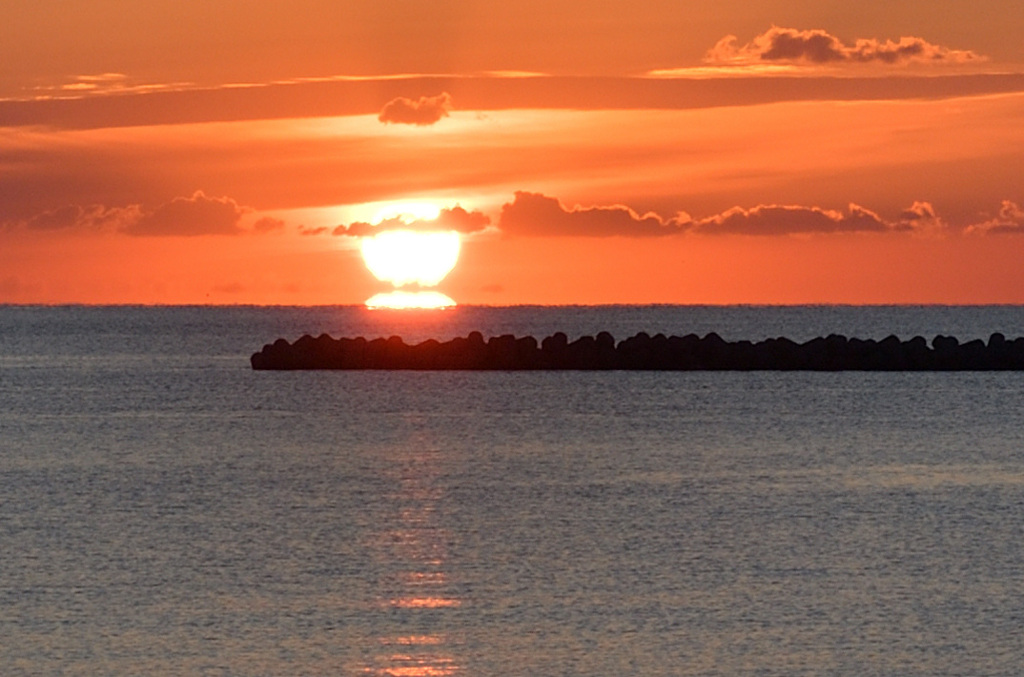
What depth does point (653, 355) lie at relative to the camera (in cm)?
7706

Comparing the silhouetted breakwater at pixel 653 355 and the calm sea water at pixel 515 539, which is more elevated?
the silhouetted breakwater at pixel 653 355

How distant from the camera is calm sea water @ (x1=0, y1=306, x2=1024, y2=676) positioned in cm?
1934

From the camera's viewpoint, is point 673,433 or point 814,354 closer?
point 673,433

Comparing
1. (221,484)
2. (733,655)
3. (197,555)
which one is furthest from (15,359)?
(733,655)

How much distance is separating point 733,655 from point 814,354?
59336 mm

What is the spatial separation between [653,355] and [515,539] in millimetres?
50321

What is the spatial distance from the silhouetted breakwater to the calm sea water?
19.4 metres

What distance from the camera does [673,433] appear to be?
46.9 meters

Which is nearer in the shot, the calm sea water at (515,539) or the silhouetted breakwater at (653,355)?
the calm sea water at (515,539)

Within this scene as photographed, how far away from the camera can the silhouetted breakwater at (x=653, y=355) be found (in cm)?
7662

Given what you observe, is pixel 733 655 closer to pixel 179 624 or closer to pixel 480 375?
pixel 179 624

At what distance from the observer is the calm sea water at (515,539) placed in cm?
1934

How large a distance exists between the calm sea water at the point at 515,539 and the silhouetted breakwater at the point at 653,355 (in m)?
19.4

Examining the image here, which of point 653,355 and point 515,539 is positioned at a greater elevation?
point 653,355
